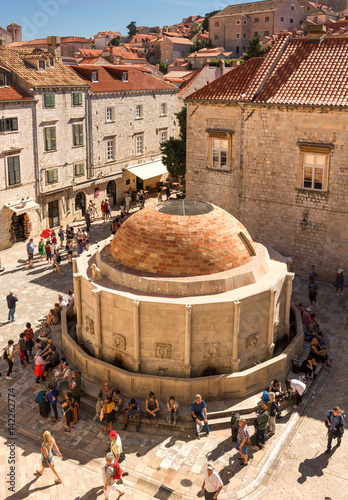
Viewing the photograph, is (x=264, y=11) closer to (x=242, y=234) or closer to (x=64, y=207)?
(x=64, y=207)

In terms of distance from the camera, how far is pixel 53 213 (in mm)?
35156

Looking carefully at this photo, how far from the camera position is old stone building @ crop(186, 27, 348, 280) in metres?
24.4

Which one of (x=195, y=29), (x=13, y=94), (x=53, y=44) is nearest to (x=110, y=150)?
(x=53, y=44)

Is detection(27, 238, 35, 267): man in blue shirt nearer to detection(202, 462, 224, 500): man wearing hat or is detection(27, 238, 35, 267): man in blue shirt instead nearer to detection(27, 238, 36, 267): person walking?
detection(27, 238, 36, 267): person walking

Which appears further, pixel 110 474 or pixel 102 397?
pixel 102 397

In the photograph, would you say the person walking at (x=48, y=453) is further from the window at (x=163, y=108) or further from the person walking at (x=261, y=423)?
the window at (x=163, y=108)

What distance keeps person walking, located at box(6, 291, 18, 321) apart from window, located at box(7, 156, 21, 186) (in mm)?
11395

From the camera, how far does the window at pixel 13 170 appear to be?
1192 inches

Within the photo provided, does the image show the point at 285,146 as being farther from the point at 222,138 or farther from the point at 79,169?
the point at 79,169

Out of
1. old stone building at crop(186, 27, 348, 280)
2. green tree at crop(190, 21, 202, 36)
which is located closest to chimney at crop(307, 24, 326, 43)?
old stone building at crop(186, 27, 348, 280)

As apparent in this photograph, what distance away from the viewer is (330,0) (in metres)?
120

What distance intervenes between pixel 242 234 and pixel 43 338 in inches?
332

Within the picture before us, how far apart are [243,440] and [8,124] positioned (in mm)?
23853

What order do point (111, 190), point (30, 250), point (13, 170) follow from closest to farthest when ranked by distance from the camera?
point (30, 250) < point (13, 170) < point (111, 190)
